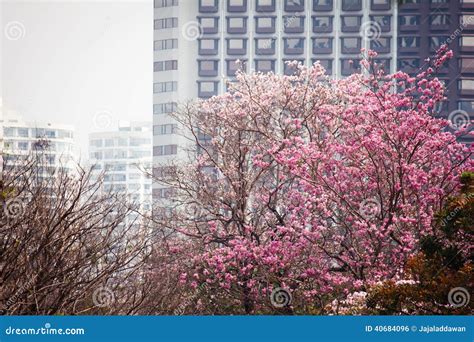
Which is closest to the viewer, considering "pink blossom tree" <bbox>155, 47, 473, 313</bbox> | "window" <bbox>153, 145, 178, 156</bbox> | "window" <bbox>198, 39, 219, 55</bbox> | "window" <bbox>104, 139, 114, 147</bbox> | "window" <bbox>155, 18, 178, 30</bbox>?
"pink blossom tree" <bbox>155, 47, 473, 313</bbox>

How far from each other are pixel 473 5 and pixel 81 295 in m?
65.3

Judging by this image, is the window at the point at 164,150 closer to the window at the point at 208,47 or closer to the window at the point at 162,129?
the window at the point at 162,129

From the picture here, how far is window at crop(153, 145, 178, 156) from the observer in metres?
74.4

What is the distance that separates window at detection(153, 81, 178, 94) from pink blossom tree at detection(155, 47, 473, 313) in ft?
186

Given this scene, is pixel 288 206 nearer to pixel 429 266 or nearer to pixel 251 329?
pixel 429 266

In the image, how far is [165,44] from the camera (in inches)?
2995

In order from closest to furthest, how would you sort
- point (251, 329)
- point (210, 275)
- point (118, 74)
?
point (251, 329), point (210, 275), point (118, 74)

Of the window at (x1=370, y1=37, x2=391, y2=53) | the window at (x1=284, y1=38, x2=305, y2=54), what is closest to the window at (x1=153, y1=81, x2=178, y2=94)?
the window at (x1=284, y1=38, x2=305, y2=54)

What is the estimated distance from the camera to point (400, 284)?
11.5 m

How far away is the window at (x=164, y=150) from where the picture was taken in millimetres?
74375

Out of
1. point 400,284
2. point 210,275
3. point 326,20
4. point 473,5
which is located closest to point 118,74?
point 326,20

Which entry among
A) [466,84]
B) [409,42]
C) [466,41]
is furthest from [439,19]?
[466,84]

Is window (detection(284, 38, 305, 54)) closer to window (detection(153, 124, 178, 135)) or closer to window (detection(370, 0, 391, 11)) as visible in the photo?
window (detection(370, 0, 391, 11))

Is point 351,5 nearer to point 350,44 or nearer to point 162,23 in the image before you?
point 350,44
